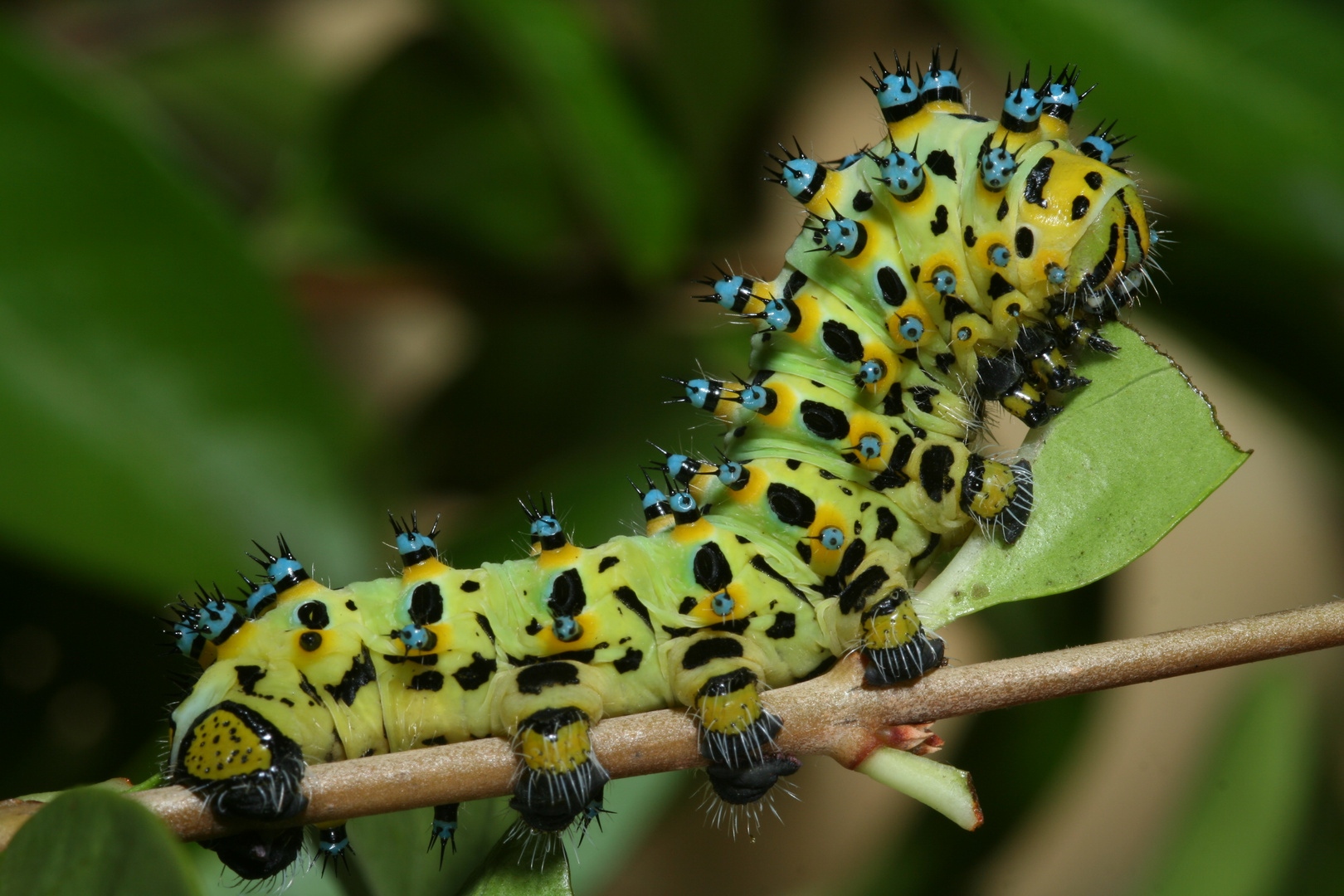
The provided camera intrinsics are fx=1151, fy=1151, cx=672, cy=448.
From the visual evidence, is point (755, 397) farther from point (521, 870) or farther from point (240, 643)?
point (240, 643)

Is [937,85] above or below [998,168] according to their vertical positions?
above

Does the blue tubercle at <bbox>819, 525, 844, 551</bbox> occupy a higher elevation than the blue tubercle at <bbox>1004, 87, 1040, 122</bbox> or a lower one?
lower

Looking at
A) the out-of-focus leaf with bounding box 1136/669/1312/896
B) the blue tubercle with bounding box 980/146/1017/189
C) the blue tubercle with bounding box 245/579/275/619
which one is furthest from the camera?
the out-of-focus leaf with bounding box 1136/669/1312/896

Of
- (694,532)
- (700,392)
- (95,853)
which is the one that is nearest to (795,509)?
(694,532)

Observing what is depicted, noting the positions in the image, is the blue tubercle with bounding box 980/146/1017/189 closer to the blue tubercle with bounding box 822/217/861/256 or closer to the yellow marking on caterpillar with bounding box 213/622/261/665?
the blue tubercle with bounding box 822/217/861/256

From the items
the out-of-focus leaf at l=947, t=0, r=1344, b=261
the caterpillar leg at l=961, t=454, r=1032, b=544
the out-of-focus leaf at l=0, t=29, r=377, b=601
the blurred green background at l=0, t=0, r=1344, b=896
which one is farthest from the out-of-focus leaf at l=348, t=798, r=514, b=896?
the out-of-focus leaf at l=947, t=0, r=1344, b=261

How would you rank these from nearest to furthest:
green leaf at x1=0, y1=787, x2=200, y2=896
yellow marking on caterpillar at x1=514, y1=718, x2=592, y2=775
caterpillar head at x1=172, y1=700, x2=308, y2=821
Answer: green leaf at x1=0, y1=787, x2=200, y2=896
caterpillar head at x1=172, y1=700, x2=308, y2=821
yellow marking on caterpillar at x1=514, y1=718, x2=592, y2=775
